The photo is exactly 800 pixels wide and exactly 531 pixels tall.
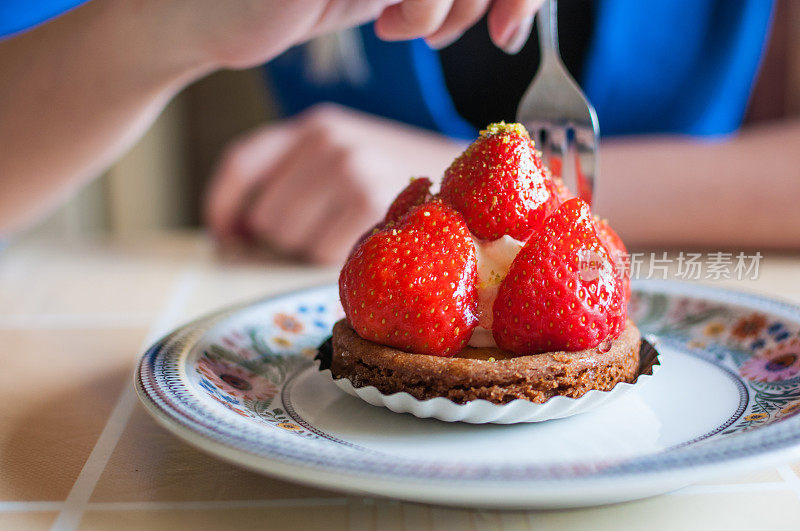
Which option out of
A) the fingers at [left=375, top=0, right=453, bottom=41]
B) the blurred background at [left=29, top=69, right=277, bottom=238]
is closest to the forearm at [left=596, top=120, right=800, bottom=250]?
the fingers at [left=375, top=0, right=453, bottom=41]

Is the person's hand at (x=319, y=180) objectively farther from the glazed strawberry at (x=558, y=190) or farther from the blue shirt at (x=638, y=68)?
the glazed strawberry at (x=558, y=190)

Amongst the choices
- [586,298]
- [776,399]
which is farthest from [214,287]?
[776,399]

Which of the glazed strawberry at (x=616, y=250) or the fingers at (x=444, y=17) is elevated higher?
the fingers at (x=444, y=17)

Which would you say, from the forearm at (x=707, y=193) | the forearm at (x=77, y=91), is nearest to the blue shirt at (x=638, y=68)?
the forearm at (x=707, y=193)

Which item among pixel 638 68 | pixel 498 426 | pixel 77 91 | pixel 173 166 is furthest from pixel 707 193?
pixel 173 166

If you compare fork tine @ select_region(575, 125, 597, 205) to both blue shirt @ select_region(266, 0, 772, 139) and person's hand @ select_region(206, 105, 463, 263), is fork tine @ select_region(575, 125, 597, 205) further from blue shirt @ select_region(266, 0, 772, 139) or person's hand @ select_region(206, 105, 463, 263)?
blue shirt @ select_region(266, 0, 772, 139)

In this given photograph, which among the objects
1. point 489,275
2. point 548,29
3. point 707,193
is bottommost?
point 707,193

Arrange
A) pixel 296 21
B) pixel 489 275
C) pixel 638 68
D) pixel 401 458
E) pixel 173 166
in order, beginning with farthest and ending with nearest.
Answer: pixel 173 166 → pixel 638 68 → pixel 296 21 → pixel 489 275 → pixel 401 458

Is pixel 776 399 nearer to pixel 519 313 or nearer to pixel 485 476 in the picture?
pixel 519 313

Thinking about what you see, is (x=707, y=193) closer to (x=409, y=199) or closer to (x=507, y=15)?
(x=507, y=15)
